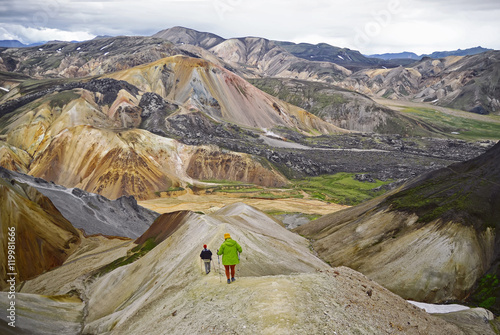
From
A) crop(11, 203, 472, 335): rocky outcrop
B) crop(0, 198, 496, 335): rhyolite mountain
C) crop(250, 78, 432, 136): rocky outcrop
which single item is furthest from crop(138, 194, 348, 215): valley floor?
crop(250, 78, 432, 136): rocky outcrop

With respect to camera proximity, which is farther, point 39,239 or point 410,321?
point 39,239

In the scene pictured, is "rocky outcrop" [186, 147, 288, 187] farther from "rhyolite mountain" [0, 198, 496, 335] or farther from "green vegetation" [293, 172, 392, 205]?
"rhyolite mountain" [0, 198, 496, 335]

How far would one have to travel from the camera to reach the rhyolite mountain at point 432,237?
101ft

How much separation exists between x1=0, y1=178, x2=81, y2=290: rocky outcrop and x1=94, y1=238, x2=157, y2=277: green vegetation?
25.8ft

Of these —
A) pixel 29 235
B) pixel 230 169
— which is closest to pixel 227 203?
pixel 230 169

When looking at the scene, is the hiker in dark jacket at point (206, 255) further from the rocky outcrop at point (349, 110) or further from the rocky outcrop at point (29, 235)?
the rocky outcrop at point (349, 110)

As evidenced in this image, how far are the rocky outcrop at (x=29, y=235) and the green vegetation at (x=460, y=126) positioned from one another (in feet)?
532

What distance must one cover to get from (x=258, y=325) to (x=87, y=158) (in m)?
80.1

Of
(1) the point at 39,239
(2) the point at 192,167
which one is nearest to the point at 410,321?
(1) the point at 39,239

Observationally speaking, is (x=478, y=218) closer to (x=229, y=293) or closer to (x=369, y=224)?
(x=369, y=224)

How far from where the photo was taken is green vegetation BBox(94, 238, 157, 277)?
33.2 meters

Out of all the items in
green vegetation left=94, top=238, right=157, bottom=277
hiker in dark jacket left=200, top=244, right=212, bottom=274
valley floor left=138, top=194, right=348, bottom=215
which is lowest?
valley floor left=138, top=194, right=348, bottom=215

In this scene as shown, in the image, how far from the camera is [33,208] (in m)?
41.1

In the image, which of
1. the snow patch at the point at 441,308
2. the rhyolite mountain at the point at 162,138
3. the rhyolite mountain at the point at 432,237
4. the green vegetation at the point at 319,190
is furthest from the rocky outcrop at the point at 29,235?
the green vegetation at the point at 319,190
